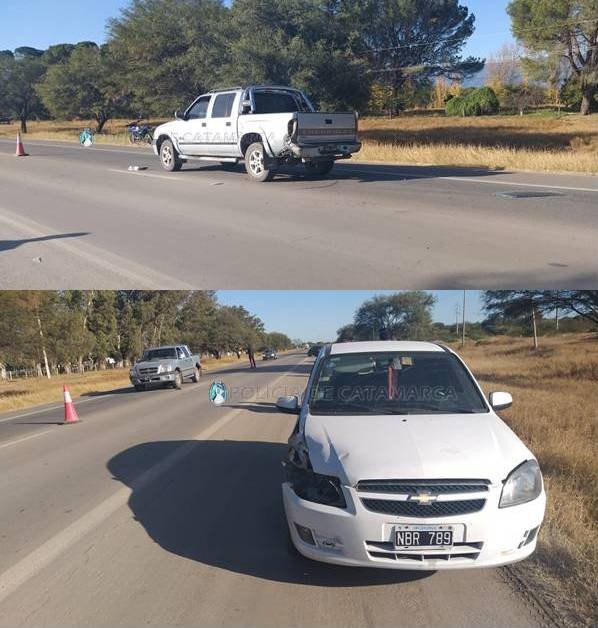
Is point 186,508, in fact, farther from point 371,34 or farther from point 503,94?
point 503,94

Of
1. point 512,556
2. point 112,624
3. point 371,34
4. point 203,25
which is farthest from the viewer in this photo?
point 371,34

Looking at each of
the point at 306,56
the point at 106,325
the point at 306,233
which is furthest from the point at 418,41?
the point at 306,233

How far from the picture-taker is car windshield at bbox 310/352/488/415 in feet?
19.9

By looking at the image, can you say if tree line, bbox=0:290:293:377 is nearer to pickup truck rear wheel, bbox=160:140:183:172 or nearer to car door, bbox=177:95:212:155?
pickup truck rear wheel, bbox=160:140:183:172

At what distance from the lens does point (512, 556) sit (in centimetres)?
470

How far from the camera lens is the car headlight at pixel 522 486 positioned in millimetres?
4754

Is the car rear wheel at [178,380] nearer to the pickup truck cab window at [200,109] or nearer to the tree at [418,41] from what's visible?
the pickup truck cab window at [200,109]

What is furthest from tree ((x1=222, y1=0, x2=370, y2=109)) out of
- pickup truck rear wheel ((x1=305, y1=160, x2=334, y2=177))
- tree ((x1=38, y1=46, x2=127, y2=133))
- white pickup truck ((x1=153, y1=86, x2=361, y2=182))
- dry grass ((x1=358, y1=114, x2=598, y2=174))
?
tree ((x1=38, y1=46, x2=127, y2=133))

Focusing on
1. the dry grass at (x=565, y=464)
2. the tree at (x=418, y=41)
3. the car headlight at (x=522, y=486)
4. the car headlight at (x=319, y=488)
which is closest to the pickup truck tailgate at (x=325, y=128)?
the dry grass at (x=565, y=464)

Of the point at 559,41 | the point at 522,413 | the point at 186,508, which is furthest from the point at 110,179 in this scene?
the point at 559,41

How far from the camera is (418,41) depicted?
6475 centimetres

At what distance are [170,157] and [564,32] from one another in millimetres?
48082

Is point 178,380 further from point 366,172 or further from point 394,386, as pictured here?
point 394,386

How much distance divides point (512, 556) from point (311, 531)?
1271 mm
